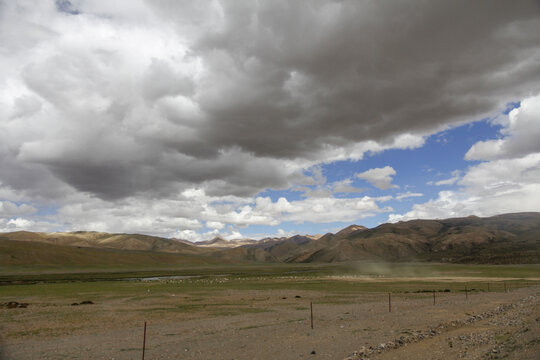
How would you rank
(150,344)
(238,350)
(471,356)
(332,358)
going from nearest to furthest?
(471,356), (332,358), (238,350), (150,344)

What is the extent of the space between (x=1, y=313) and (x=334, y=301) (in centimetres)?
3259

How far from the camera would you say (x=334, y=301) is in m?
41.1

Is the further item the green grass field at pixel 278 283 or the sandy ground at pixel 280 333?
the green grass field at pixel 278 283

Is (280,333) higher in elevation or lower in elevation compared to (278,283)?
higher

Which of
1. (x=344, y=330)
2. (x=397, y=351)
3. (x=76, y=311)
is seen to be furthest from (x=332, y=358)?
(x=76, y=311)

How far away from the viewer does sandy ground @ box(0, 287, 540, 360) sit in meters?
17.1

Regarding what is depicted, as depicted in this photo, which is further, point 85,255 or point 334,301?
point 85,255

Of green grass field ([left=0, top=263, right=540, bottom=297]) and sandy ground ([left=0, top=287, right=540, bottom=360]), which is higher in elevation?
sandy ground ([left=0, top=287, right=540, bottom=360])

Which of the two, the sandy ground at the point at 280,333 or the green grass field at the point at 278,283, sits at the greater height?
the sandy ground at the point at 280,333

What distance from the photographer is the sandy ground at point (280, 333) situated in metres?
17.1

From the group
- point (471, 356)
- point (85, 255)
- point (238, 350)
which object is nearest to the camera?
point (471, 356)

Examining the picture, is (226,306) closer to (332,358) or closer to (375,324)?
(375,324)

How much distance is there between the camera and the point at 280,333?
2262 centimetres

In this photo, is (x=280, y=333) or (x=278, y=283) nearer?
(x=280, y=333)
